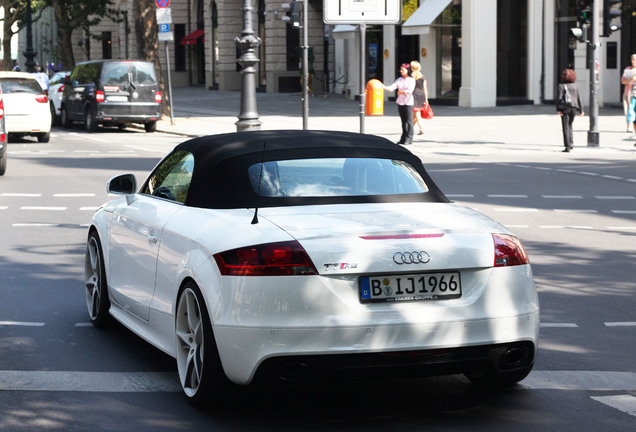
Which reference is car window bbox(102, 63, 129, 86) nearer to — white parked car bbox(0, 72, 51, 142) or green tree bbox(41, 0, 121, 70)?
white parked car bbox(0, 72, 51, 142)

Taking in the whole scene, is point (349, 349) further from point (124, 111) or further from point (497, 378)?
point (124, 111)

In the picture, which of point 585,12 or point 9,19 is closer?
point 585,12

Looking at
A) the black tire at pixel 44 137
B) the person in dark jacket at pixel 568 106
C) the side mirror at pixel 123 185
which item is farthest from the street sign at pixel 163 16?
the side mirror at pixel 123 185

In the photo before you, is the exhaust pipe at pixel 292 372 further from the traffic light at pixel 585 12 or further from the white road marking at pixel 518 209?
the traffic light at pixel 585 12

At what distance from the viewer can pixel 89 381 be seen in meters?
6.31

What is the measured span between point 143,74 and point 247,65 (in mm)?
8136

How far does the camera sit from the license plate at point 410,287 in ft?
17.3

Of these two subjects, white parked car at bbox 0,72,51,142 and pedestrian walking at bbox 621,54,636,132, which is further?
white parked car at bbox 0,72,51,142

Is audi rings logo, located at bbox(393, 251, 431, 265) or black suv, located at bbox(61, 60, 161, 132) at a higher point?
black suv, located at bbox(61, 60, 161, 132)

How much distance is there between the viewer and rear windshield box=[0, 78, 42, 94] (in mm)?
26500

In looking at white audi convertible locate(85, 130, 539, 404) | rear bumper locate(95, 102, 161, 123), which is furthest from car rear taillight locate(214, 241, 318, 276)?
rear bumper locate(95, 102, 161, 123)

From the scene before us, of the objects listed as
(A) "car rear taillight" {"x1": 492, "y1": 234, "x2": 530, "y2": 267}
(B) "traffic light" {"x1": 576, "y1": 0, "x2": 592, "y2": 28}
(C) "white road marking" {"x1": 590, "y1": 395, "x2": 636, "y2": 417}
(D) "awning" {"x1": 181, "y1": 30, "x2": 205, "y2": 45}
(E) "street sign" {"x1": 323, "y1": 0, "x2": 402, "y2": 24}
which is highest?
(D) "awning" {"x1": 181, "y1": 30, "x2": 205, "y2": 45}

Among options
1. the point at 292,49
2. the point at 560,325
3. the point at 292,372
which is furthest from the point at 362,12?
the point at 292,49

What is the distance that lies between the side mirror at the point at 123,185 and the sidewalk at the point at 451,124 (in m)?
17.3
